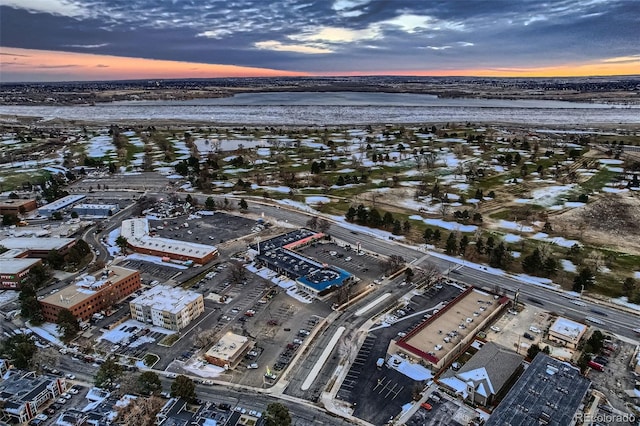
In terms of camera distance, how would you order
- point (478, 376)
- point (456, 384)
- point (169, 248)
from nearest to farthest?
point (478, 376)
point (456, 384)
point (169, 248)

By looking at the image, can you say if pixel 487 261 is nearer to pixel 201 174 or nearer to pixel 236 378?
pixel 236 378

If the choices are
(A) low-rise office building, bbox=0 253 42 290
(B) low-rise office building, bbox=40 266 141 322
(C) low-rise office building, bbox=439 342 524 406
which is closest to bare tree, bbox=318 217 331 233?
(B) low-rise office building, bbox=40 266 141 322

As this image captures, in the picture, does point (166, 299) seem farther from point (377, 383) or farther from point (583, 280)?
point (583, 280)

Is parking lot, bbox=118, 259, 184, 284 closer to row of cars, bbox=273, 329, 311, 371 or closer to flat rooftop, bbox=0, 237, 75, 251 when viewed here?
flat rooftop, bbox=0, 237, 75, 251

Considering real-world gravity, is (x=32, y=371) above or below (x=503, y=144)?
below

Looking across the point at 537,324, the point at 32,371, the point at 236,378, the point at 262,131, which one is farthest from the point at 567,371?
the point at 262,131

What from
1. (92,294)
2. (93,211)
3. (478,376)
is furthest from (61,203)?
(478,376)
